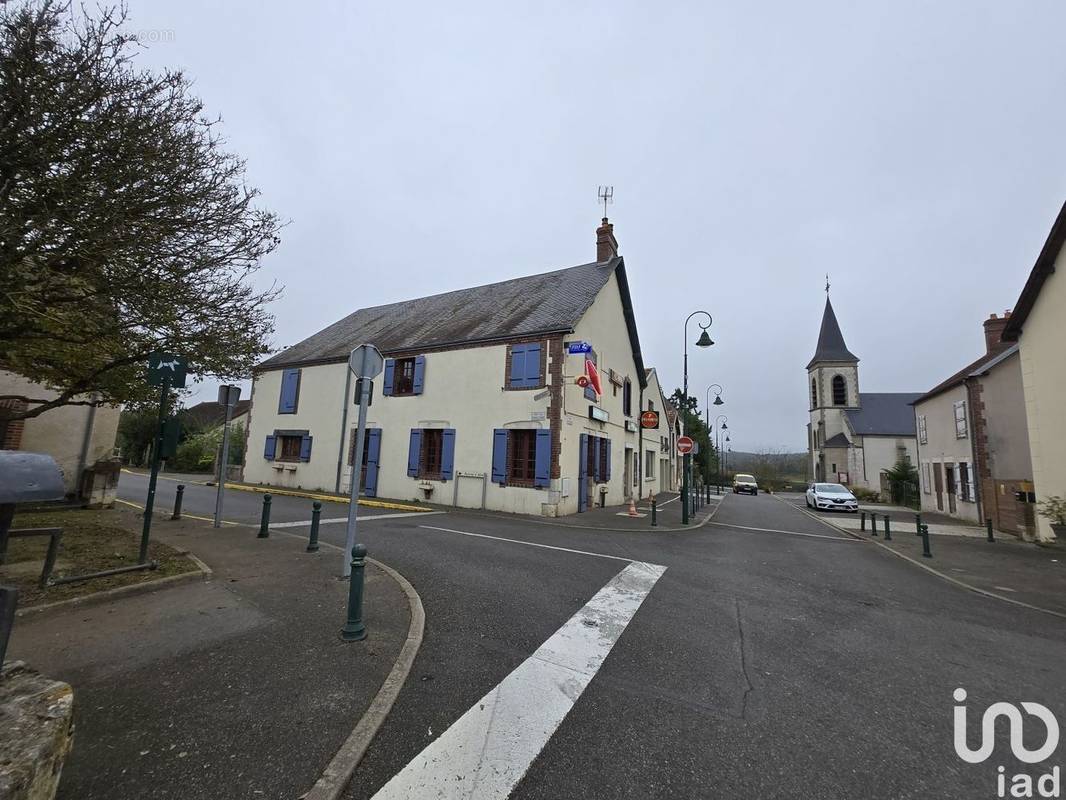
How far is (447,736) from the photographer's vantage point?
2777mm

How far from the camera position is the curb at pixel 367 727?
7.55ft

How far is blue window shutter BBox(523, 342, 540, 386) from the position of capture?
13820 millimetres

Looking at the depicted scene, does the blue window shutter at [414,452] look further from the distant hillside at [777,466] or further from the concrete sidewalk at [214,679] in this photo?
the distant hillside at [777,466]

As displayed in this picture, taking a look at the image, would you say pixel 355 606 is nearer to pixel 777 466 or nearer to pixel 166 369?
pixel 166 369

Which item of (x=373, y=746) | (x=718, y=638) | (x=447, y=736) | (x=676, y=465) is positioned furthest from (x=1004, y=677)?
(x=676, y=465)

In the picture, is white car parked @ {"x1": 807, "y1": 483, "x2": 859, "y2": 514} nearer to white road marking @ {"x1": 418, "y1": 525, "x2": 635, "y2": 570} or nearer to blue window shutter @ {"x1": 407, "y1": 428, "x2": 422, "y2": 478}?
white road marking @ {"x1": 418, "y1": 525, "x2": 635, "y2": 570}

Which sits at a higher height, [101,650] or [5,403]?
[5,403]

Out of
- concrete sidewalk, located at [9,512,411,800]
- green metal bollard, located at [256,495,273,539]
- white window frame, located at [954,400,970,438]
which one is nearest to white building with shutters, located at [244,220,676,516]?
green metal bollard, located at [256,495,273,539]

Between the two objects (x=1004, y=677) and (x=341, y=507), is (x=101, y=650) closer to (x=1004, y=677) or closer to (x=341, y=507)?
(x=1004, y=677)

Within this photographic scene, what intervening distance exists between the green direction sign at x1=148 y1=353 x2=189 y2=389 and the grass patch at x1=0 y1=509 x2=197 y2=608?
233 centimetres

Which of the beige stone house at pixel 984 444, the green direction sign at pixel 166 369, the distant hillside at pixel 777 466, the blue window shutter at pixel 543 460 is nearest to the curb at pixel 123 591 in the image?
the green direction sign at pixel 166 369

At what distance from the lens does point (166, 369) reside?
227 inches

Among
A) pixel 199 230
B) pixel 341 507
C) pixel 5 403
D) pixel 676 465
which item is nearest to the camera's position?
pixel 199 230

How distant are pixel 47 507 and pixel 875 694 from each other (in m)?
14.7
